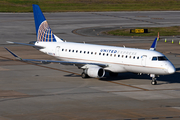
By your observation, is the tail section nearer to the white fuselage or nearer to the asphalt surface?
the white fuselage

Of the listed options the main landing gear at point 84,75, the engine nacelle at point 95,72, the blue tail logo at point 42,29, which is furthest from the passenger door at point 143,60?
the blue tail logo at point 42,29

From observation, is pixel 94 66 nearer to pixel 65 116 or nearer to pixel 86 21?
pixel 65 116

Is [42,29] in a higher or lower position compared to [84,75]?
higher

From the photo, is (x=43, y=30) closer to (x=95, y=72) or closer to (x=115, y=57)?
(x=95, y=72)

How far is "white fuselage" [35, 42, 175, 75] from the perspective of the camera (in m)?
43.0

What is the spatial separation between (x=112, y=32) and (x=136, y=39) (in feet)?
35.7

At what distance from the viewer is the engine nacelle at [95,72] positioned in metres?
44.4

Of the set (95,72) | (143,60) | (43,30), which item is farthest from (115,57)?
(43,30)

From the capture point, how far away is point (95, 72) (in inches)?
1748

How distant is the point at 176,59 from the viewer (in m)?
62.6

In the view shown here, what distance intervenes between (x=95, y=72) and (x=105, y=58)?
2.87m

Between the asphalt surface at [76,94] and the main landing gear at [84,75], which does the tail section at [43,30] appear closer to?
the asphalt surface at [76,94]

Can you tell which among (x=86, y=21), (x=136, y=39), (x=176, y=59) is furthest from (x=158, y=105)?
(x=86, y=21)

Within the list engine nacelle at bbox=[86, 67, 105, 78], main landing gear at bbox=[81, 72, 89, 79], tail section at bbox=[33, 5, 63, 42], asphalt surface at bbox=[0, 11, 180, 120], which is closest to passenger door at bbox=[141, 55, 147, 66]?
asphalt surface at bbox=[0, 11, 180, 120]
